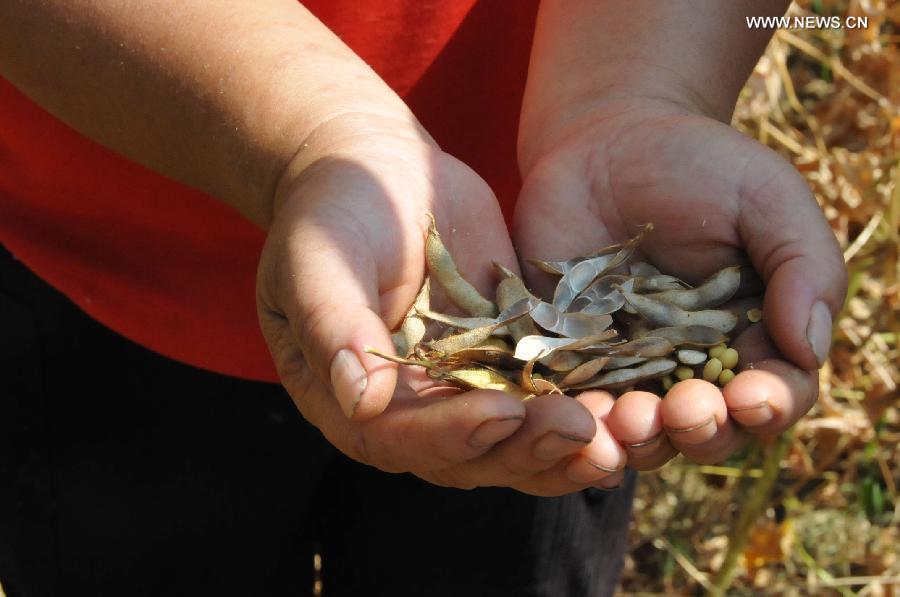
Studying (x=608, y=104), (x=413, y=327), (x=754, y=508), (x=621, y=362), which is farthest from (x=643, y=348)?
(x=754, y=508)

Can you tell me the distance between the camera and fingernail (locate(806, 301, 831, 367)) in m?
1.04

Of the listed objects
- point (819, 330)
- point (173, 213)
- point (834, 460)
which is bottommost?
point (834, 460)

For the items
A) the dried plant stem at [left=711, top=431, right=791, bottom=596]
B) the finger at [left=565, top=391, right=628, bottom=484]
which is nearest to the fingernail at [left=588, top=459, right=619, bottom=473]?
the finger at [left=565, top=391, right=628, bottom=484]

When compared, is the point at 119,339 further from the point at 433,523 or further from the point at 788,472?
the point at 788,472

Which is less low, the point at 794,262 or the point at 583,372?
the point at 794,262

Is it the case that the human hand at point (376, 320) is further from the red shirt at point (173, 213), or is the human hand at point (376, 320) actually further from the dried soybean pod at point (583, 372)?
the red shirt at point (173, 213)

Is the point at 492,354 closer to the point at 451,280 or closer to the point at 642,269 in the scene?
the point at 451,280

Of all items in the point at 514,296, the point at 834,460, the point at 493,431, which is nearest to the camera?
the point at 493,431

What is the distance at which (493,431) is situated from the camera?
88 cm

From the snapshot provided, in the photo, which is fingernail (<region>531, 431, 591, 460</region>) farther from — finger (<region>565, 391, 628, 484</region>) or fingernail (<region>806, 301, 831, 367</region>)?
fingernail (<region>806, 301, 831, 367</region>)

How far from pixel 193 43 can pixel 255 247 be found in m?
0.30

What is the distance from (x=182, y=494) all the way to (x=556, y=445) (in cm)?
64

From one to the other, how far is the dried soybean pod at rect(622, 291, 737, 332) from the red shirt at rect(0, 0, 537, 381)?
365 mm

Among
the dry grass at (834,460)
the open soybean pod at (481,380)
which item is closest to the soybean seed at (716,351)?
the open soybean pod at (481,380)
